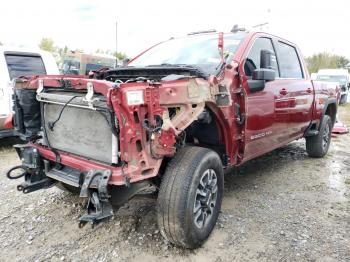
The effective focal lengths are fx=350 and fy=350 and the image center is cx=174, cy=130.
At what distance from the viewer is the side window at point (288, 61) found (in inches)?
182

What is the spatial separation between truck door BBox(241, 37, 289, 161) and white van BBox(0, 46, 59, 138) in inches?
153

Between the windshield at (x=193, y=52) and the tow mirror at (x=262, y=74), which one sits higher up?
the windshield at (x=193, y=52)

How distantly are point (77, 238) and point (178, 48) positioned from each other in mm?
2391

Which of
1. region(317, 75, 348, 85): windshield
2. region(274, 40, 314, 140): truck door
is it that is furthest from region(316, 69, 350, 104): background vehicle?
region(274, 40, 314, 140): truck door

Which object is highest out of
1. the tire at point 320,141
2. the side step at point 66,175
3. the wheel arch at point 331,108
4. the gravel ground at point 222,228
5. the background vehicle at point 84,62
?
the background vehicle at point 84,62

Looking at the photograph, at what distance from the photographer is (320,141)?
5.99 metres

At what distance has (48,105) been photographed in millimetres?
3184

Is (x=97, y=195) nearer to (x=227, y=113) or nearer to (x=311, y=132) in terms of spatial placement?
(x=227, y=113)

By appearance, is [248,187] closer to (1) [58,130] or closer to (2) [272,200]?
(2) [272,200]

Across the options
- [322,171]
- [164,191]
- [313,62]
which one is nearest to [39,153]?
[164,191]

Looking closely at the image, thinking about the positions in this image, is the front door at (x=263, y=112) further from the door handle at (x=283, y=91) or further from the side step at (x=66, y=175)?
the side step at (x=66, y=175)

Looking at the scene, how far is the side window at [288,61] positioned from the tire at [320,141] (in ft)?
4.28

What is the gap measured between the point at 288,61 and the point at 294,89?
495mm

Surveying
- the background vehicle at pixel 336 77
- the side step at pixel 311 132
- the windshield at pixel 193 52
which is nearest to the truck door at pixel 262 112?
the windshield at pixel 193 52
